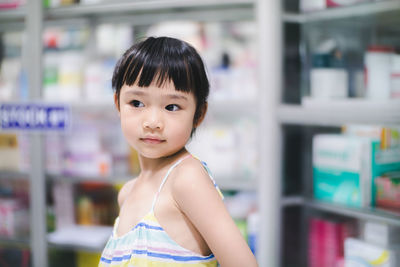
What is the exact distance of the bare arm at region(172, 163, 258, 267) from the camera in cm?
67

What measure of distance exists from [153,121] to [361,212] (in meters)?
1.37

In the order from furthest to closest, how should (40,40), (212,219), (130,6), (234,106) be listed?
1. (40,40)
2. (130,6)
3. (234,106)
4. (212,219)

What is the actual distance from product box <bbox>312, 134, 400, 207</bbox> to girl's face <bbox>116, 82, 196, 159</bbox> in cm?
127

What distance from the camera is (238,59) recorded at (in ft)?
7.64

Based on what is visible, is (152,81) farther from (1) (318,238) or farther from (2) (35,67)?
(2) (35,67)

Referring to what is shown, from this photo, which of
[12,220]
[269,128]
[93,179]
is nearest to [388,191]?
[269,128]

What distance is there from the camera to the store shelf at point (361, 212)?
1.67 meters

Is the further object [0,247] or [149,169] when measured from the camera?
[0,247]

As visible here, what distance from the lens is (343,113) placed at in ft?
5.61

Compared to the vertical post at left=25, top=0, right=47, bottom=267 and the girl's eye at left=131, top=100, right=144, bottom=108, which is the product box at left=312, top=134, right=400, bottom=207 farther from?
the vertical post at left=25, top=0, right=47, bottom=267

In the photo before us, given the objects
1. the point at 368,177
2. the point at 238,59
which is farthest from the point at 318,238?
the point at 238,59

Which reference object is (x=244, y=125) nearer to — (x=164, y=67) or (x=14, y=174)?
(x=14, y=174)

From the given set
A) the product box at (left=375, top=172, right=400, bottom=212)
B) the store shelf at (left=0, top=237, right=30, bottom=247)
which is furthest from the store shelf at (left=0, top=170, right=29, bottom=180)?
the product box at (left=375, top=172, right=400, bottom=212)

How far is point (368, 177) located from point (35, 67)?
6.28ft
